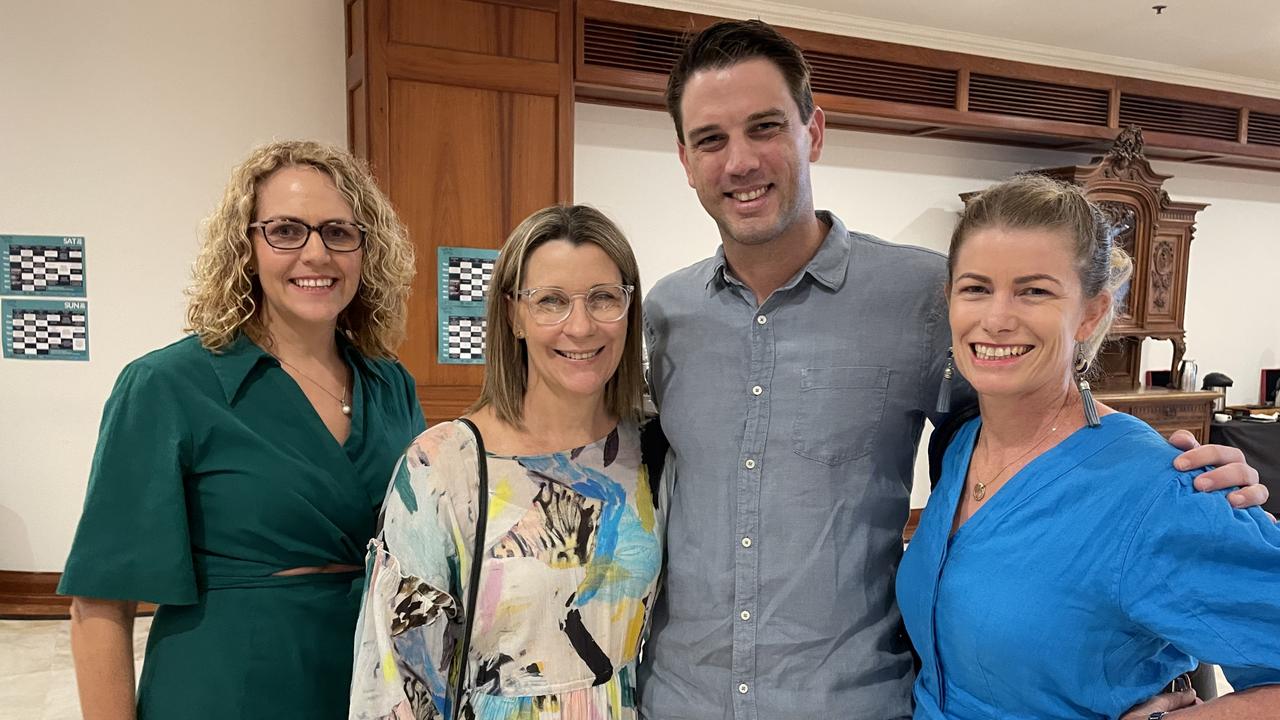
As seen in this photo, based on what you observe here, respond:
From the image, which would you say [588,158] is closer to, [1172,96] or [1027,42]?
[1027,42]

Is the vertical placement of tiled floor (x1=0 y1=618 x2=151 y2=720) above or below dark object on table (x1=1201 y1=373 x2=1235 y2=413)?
below

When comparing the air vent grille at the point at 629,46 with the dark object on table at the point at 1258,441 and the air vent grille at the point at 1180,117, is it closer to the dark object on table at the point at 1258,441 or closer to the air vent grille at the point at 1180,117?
the air vent grille at the point at 1180,117

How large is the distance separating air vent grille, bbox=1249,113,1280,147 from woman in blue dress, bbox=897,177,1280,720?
6824mm

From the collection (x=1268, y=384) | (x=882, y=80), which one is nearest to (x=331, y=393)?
(x=882, y=80)

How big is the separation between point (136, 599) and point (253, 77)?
11.6ft

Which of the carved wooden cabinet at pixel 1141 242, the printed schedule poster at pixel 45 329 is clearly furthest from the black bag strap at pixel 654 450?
the carved wooden cabinet at pixel 1141 242

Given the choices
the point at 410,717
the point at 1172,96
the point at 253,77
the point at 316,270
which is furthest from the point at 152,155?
the point at 1172,96

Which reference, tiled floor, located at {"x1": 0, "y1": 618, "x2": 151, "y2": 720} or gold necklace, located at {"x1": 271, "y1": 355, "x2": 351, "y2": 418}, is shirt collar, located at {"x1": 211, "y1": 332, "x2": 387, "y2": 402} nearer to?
gold necklace, located at {"x1": 271, "y1": 355, "x2": 351, "y2": 418}

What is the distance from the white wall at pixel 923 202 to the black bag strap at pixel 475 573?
386cm

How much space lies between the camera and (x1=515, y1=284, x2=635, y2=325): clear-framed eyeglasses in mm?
1513

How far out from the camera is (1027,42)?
575 centimetres

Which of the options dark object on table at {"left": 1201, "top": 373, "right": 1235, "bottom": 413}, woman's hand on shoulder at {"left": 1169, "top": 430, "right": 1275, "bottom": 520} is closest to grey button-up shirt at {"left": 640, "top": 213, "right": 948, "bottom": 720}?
woman's hand on shoulder at {"left": 1169, "top": 430, "right": 1275, "bottom": 520}

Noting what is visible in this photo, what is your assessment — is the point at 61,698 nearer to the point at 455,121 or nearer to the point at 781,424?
the point at 455,121

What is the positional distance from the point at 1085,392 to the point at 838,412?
397 millimetres
